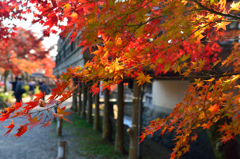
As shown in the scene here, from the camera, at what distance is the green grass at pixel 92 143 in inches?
305

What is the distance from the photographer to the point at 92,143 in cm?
890

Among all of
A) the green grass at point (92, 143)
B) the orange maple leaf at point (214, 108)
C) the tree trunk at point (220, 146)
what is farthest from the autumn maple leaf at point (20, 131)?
the green grass at point (92, 143)

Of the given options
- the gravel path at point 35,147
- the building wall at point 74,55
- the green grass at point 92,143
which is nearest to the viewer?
the building wall at point 74,55

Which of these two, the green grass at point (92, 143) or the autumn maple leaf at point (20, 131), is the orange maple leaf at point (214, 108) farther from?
the green grass at point (92, 143)

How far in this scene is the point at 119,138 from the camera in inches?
317

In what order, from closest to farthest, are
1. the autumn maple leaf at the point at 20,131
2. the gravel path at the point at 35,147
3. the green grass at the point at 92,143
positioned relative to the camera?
the autumn maple leaf at the point at 20,131 < the gravel path at the point at 35,147 < the green grass at the point at 92,143

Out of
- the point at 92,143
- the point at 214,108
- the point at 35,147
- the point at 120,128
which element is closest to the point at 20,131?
the point at 214,108

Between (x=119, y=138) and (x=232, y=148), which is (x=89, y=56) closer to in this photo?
(x=119, y=138)

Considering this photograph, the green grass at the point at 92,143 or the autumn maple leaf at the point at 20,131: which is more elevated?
the autumn maple leaf at the point at 20,131

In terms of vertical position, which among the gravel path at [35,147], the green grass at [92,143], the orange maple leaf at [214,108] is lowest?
the green grass at [92,143]

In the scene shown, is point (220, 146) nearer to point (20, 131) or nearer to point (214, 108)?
point (214, 108)

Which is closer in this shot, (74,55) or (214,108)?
(214,108)

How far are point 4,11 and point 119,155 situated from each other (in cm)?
571

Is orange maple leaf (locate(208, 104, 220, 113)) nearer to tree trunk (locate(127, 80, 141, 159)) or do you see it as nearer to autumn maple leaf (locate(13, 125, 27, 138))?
autumn maple leaf (locate(13, 125, 27, 138))
